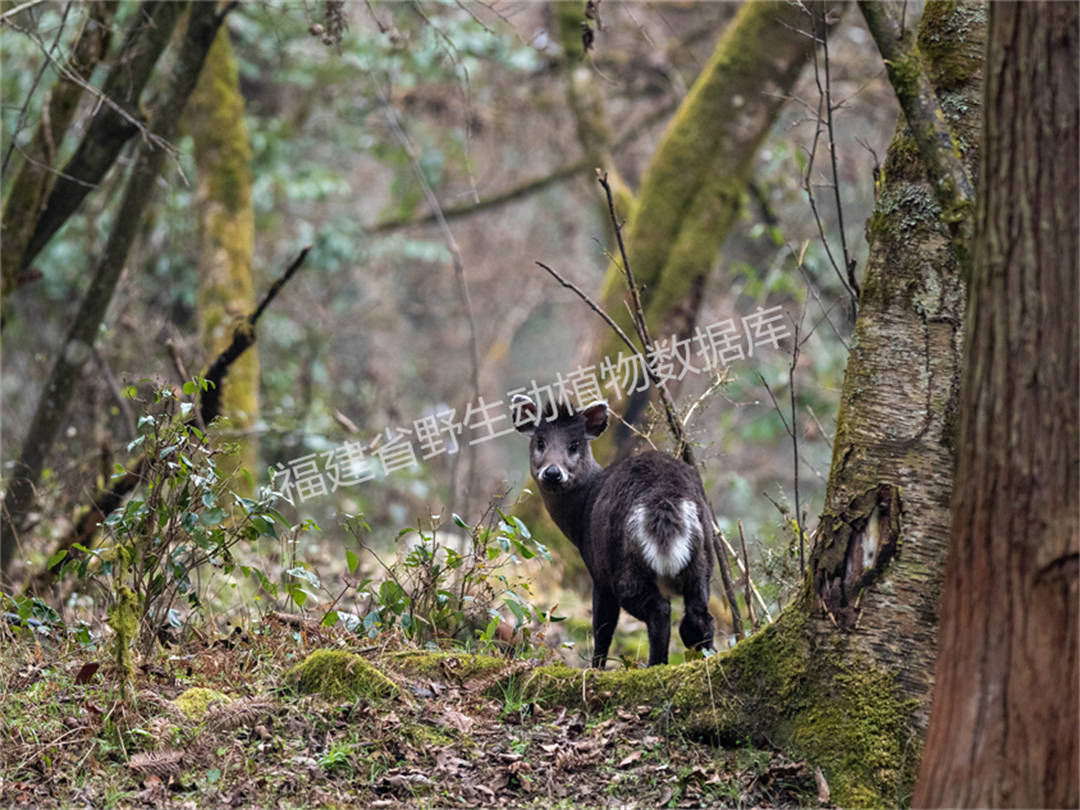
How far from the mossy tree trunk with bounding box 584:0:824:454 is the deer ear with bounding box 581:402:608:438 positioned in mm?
3634

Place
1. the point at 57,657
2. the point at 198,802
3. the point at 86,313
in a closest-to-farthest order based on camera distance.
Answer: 1. the point at 198,802
2. the point at 57,657
3. the point at 86,313

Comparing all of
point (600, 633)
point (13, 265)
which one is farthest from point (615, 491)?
point (13, 265)

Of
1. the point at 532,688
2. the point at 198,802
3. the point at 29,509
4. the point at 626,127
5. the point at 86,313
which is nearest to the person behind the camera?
the point at 198,802

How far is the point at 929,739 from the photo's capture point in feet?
12.2

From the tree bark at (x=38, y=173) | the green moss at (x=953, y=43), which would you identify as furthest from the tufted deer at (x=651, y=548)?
the tree bark at (x=38, y=173)

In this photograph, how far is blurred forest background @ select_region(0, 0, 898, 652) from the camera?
30.5ft

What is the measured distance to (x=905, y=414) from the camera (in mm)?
4938

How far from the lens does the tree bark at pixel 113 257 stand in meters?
8.80

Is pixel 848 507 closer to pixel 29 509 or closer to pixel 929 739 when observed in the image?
pixel 929 739

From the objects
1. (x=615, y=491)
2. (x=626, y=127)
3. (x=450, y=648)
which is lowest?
(x=450, y=648)

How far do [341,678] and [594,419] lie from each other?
9.12 ft

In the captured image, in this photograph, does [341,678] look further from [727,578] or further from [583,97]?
[583,97]

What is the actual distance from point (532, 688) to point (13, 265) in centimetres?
561

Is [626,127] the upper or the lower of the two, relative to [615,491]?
upper
